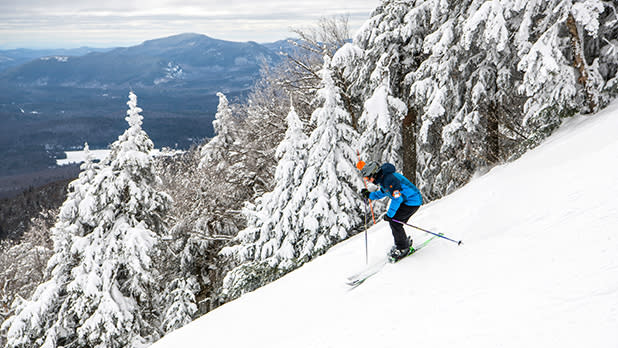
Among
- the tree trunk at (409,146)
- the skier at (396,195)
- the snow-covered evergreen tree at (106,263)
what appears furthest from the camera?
the tree trunk at (409,146)

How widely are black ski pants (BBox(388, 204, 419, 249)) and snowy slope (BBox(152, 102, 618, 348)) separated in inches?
12.7

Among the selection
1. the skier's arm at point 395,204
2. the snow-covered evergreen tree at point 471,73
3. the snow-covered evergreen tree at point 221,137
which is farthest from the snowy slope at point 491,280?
the snow-covered evergreen tree at point 221,137

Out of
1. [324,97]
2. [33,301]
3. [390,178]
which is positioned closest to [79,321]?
[33,301]

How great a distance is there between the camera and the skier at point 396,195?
7.20 m

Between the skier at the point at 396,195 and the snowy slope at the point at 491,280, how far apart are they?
11.8 inches

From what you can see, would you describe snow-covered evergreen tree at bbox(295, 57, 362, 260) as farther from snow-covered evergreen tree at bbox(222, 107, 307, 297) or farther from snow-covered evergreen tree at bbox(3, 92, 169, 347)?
snow-covered evergreen tree at bbox(3, 92, 169, 347)

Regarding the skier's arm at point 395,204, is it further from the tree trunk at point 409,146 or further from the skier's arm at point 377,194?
the tree trunk at point 409,146

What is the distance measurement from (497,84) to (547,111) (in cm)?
158

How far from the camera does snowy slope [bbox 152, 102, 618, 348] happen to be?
14.1ft

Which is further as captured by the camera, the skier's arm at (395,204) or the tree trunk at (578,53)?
the tree trunk at (578,53)

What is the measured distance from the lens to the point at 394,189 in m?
7.18

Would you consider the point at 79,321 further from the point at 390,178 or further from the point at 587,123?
the point at 587,123

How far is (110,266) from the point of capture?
15.0m

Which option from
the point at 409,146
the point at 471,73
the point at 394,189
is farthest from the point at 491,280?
the point at 409,146
